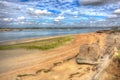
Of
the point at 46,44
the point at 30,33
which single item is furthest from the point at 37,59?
the point at 30,33

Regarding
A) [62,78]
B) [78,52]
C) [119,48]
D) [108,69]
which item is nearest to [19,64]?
[62,78]

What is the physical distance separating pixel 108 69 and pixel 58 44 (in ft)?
2.41

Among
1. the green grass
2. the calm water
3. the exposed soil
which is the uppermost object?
the calm water

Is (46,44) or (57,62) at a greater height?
(46,44)

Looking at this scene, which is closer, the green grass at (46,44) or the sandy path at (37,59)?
the sandy path at (37,59)

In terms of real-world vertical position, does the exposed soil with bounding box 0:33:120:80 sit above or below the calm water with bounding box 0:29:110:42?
below

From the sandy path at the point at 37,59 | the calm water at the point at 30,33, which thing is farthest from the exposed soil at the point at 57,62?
the calm water at the point at 30,33

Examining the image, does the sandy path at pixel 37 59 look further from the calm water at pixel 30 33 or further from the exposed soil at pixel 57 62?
→ the calm water at pixel 30 33

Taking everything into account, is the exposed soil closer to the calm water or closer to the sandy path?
the sandy path

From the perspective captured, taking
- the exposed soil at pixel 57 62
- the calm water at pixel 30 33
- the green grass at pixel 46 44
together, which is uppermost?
the calm water at pixel 30 33

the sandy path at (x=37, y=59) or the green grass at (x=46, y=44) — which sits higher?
the green grass at (x=46, y=44)

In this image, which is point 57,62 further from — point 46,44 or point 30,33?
point 30,33

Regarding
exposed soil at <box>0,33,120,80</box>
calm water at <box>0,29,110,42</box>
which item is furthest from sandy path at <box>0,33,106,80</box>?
calm water at <box>0,29,110,42</box>

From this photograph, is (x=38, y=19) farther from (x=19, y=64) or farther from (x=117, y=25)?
(x=117, y=25)
